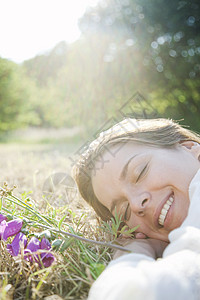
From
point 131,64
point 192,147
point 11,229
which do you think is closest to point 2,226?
point 11,229

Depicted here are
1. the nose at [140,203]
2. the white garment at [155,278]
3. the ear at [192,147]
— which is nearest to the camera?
the white garment at [155,278]

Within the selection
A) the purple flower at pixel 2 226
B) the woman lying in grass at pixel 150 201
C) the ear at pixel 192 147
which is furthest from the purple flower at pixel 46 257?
the ear at pixel 192 147

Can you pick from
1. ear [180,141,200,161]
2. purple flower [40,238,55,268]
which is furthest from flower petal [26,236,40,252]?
ear [180,141,200,161]

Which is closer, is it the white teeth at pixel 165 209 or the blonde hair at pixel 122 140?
the white teeth at pixel 165 209

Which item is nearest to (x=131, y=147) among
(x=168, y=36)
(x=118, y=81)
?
(x=168, y=36)

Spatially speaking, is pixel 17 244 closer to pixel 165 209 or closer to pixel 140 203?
pixel 140 203

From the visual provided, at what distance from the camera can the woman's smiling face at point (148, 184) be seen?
1418 millimetres

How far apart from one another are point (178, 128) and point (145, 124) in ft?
0.79

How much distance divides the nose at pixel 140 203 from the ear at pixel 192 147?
0.44 m

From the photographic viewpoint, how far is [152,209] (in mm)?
1409

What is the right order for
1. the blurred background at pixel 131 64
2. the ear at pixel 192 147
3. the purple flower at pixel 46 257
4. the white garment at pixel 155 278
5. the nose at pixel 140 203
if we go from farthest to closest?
the blurred background at pixel 131 64 → the ear at pixel 192 147 → the nose at pixel 140 203 → the purple flower at pixel 46 257 → the white garment at pixel 155 278

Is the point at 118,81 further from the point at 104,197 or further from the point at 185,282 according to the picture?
the point at 185,282

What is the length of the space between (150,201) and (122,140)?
41cm

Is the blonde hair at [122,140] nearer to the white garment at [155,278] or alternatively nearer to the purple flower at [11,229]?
the purple flower at [11,229]
